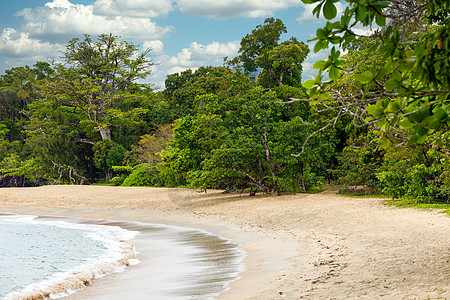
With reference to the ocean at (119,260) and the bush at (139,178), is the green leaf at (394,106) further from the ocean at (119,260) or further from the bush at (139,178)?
the bush at (139,178)

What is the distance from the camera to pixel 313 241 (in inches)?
387

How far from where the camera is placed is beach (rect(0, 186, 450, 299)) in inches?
209

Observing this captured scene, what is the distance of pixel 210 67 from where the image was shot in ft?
137

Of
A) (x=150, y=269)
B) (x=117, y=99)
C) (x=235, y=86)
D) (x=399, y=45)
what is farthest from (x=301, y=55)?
(x=399, y=45)

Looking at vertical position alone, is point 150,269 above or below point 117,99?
below

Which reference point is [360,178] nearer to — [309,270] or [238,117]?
[238,117]

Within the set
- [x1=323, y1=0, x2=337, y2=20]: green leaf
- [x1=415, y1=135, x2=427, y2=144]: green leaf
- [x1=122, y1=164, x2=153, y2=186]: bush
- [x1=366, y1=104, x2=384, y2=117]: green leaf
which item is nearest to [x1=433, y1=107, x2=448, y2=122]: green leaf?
[x1=415, y1=135, x2=427, y2=144]: green leaf

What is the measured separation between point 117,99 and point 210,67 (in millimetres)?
8968

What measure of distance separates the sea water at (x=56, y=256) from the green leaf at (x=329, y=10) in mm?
6473

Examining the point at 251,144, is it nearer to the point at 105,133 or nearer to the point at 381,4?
the point at 381,4

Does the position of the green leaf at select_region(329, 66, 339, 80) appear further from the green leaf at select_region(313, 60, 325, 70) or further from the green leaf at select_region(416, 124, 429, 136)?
the green leaf at select_region(416, 124, 429, 136)

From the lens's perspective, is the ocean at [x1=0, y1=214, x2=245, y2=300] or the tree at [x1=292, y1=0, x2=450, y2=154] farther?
the ocean at [x1=0, y1=214, x2=245, y2=300]

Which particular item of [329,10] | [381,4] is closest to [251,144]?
[329,10]

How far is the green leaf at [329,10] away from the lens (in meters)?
2.53
